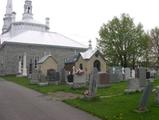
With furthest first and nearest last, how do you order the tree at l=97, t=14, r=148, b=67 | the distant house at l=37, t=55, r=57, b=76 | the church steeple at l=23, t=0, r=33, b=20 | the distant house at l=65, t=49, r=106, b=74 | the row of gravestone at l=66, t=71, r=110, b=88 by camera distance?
the church steeple at l=23, t=0, r=33, b=20 < the tree at l=97, t=14, r=148, b=67 < the distant house at l=37, t=55, r=57, b=76 < the distant house at l=65, t=49, r=106, b=74 < the row of gravestone at l=66, t=71, r=110, b=88

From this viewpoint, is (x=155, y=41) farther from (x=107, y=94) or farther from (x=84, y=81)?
(x=107, y=94)

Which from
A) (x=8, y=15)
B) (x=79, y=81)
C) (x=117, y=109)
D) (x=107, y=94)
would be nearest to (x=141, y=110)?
(x=117, y=109)

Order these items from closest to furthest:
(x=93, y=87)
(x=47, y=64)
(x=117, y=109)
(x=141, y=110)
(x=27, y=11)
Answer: (x=141, y=110) → (x=117, y=109) → (x=93, y=87) → (x=47, y=64) → (x=27, y=11)

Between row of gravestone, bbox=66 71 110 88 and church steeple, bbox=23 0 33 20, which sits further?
church steeple, bbox=23 0 33 20

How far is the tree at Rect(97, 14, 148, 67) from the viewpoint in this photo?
52.7 meters

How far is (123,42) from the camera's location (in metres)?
53.5

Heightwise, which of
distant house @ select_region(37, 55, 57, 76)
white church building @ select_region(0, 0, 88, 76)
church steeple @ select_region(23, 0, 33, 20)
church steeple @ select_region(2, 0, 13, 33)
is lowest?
distant house @ select_region(37, 55, 57, 76)

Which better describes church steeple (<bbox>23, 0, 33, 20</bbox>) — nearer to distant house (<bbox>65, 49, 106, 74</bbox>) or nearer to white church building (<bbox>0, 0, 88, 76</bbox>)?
white church building (<bbox>0, 0, 88, 76</bbox>)

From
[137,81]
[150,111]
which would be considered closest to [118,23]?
[137,81]

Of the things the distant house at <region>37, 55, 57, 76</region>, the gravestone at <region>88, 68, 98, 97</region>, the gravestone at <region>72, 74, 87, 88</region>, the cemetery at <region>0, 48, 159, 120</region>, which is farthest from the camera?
the distant house at <region>37, 55, 57, 76</region>

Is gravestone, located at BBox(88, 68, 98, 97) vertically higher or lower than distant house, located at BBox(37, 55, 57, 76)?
lower

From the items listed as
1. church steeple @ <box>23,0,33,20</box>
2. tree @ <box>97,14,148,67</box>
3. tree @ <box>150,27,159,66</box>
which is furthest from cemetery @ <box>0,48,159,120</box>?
church steeple @ <box>23,0,33,20</box>

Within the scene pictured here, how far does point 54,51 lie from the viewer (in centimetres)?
5744

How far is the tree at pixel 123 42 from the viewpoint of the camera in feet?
173
